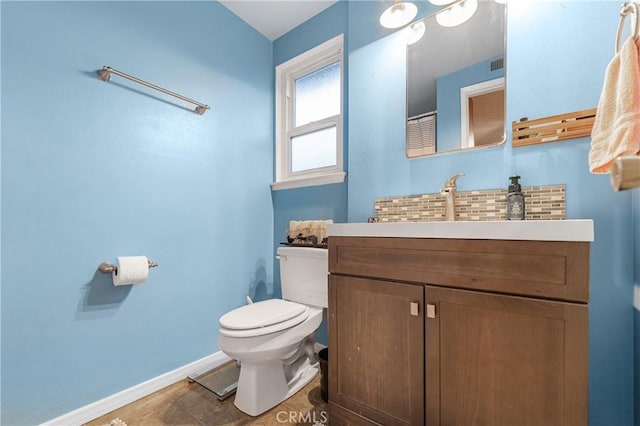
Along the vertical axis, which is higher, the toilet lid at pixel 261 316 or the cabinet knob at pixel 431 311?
the cabinet knob at pixel 431 311

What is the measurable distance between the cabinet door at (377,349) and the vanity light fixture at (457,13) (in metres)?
1.30

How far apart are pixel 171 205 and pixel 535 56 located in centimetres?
189

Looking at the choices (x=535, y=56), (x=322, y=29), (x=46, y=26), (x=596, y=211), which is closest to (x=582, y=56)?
(x=535, y=56)

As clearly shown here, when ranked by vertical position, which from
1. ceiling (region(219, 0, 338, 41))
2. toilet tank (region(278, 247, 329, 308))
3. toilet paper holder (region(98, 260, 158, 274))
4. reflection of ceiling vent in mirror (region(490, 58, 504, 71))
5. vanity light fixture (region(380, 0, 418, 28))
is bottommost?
toilet tank (region(278, 247, 329, 308))

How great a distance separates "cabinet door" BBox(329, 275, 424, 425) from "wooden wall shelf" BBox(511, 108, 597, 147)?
800 millimetres

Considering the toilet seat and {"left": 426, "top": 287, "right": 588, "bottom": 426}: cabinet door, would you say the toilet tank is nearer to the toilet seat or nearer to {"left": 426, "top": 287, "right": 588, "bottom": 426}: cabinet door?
the toilet seat

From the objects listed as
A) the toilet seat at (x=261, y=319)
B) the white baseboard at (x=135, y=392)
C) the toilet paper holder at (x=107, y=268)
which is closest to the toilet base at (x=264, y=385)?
the toilet seat at (x=261, y=319)

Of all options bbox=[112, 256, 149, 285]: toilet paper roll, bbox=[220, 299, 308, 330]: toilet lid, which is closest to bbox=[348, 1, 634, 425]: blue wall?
bbox=[220, 299, 308, 330]: toilet lid

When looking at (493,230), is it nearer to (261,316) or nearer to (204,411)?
(261,316)

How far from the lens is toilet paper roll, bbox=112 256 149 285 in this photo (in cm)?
125

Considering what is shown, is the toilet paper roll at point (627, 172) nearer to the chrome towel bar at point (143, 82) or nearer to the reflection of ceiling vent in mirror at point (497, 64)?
the reflection of ceiling vent in mirror at point (497, 64)

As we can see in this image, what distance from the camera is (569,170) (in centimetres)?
103
